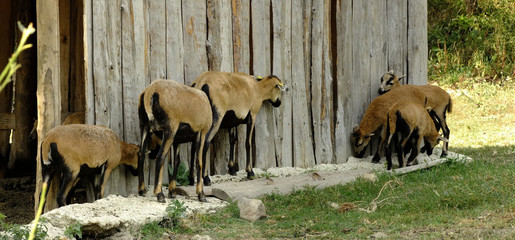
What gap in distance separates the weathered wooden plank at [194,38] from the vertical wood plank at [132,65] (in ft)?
2.15

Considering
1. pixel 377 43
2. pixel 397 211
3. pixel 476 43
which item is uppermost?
pixel 476 43

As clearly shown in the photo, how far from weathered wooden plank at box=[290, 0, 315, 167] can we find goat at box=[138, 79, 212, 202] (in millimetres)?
2389

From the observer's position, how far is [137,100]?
24.4 feet

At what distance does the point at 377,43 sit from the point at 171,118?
4.94 m

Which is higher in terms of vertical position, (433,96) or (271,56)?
(271,56)

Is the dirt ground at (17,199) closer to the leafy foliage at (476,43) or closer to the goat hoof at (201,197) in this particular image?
the goat hoof at (201,197)

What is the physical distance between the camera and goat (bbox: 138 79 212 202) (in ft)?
21.9

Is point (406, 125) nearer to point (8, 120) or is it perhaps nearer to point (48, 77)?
point (48, 77)

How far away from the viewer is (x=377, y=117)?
10.0 metres

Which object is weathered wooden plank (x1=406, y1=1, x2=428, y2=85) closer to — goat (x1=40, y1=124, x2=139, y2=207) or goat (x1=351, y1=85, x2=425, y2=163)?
goat (x1=351, y1=85, x2=425, y2=163)

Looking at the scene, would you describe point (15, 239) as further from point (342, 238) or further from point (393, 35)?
point (393, 35)

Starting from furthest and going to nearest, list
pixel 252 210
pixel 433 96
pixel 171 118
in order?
pixel 433 96
pixel 171 118
pixel 252 210

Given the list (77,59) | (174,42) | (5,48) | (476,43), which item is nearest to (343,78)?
(174,42)

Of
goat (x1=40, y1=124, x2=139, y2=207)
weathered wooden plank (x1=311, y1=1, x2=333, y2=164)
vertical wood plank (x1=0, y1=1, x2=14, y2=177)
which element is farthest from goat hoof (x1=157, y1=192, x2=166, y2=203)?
vertical wood plank (x1=0, y1=1, x2=14, y2=177)
